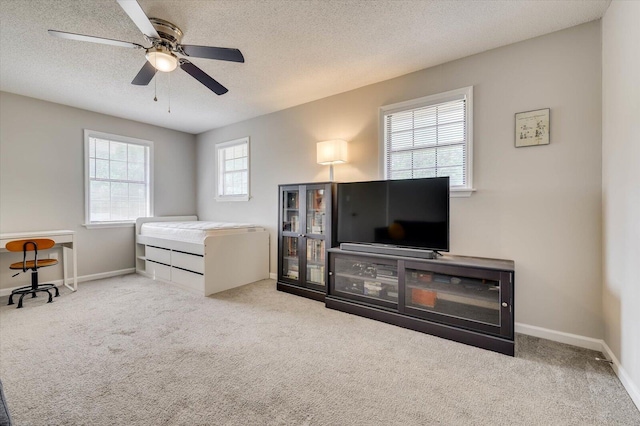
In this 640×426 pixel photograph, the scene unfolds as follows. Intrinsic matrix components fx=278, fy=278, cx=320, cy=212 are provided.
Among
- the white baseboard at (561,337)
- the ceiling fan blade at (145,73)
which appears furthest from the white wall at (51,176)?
the white baseboard at (561,337)

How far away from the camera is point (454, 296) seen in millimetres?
2471

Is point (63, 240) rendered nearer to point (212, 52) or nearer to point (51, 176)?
point (51, 176)

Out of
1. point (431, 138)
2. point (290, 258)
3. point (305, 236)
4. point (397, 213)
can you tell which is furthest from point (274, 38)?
point (290, 258)

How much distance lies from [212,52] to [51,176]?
11.9ft

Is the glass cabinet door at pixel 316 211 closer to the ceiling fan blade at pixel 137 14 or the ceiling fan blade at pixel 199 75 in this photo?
the ceiling fan blade at pixel 199 75

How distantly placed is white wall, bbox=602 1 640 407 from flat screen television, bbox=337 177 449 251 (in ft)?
3.62

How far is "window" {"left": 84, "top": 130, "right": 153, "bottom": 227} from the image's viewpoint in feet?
14.4

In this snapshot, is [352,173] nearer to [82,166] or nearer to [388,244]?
[388,244]

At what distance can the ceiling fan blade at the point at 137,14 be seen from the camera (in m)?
1.59

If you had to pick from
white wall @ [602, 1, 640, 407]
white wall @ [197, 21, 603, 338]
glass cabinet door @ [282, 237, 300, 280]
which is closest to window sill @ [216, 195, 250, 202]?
glass cabinet door @ [282, 237, 300, 280]

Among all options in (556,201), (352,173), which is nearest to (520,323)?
(556,201)

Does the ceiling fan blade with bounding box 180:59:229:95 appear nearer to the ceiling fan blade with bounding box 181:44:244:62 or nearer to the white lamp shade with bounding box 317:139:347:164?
the ceiling fan blade with bounding box 181:44:244:62

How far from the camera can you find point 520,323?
2.57 metres

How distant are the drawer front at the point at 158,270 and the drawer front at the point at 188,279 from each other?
0.15m
